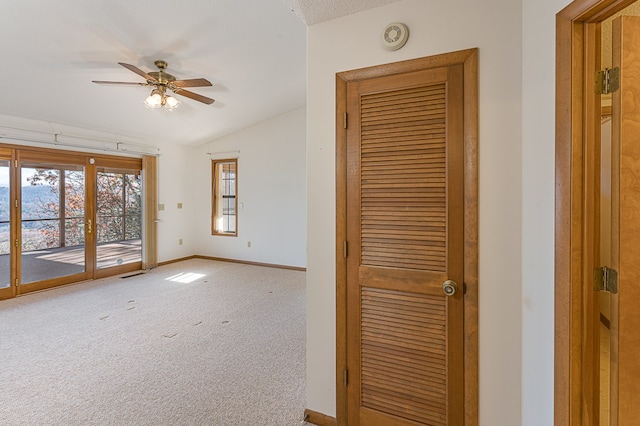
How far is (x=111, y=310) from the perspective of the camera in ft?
12.2

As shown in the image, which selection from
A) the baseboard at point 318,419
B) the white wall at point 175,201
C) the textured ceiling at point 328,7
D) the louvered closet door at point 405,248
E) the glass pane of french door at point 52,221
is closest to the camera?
the louvered closet door at point 405,248

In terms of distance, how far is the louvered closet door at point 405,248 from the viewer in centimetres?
149

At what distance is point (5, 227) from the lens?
4.03 m

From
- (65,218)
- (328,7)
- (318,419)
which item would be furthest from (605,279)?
(65,218)

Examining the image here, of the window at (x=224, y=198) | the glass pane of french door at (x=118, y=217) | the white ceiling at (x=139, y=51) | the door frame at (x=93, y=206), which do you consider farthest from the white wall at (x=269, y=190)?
the glass pane of french door at (x=118, y=217)

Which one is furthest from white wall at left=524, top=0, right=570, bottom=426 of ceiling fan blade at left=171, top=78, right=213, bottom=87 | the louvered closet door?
ceiling fan blade at left=171, top=78, right=213, bottom=87

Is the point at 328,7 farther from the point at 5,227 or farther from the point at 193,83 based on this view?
the point at 5,227

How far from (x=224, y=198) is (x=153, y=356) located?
167 inches

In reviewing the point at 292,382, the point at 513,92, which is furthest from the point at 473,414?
the point at 513,92

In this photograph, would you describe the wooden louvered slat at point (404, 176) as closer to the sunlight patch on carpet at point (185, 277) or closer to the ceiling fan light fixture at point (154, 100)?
the ceiling fan light fixture at point (154, 100)

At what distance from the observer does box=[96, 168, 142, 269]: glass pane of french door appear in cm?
515

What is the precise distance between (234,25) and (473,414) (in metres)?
3.41

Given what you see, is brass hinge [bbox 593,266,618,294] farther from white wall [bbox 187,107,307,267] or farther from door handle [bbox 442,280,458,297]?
white wall [bbox 187,107,307,267]

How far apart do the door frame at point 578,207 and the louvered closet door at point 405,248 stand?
431mm
